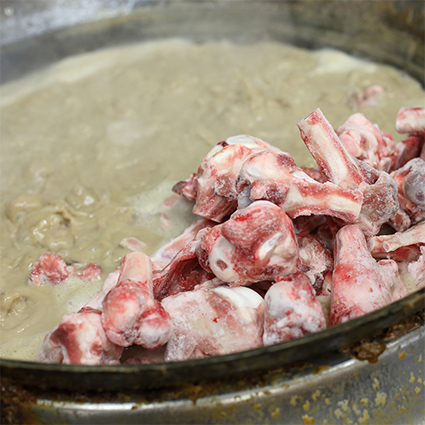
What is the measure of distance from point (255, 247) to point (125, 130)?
5.02ft

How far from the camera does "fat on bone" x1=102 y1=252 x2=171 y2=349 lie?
132cm

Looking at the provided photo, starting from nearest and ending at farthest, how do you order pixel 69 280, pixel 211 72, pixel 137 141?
pixel 69 280, pixel 137 141, pixel 211 72

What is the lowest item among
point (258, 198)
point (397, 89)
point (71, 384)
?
point (397, 89)

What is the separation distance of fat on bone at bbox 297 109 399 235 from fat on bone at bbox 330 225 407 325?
0.07 meters

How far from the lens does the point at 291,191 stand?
4.95ft

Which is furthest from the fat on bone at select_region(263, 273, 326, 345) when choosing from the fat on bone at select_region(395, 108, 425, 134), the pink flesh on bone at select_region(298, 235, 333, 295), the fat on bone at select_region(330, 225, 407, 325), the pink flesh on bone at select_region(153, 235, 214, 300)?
the fat on bone at select_region(395, 108, 425, 134)

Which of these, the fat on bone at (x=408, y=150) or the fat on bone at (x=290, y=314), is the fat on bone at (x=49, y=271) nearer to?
the fat on bone at (x=290, y=314)

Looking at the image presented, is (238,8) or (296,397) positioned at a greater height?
(238,8)

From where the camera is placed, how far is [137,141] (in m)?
2.63

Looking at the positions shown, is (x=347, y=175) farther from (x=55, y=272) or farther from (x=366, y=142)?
(x=55, y=272)

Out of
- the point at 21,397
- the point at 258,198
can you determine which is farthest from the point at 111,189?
the point at 21,397

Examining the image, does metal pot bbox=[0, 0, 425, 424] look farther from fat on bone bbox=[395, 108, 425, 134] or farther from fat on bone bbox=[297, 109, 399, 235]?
fat on bone bbox=[395, 108, 425, 134]

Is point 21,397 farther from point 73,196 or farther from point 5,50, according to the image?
point 5,50

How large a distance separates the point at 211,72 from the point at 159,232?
4.83 feet
